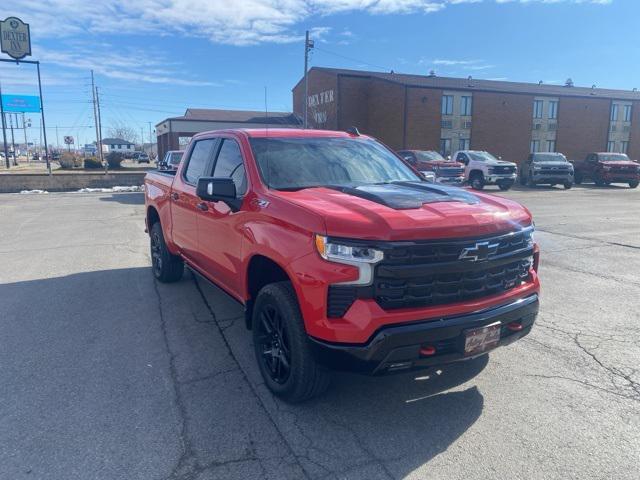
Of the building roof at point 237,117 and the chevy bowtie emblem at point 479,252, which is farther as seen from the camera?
the building roof at point 237,117

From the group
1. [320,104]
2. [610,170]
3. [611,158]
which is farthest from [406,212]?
[320,104]

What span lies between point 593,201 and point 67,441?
65.6 feet

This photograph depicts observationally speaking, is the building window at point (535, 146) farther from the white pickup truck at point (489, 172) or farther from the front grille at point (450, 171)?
the front grille at point (450, 171)

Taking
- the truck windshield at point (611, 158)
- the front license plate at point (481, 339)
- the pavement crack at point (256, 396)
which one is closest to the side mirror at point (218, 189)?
the pavement crack at point (256, 396)

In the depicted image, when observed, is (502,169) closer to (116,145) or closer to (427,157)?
(427,157)

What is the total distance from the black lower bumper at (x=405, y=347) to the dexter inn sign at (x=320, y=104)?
135 feet

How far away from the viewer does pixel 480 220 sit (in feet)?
10.3

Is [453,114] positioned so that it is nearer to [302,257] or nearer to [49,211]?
[49,211]

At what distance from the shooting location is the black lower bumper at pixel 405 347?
9.27 feet

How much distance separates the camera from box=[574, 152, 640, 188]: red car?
1056 inches

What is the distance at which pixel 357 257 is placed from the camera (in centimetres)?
288

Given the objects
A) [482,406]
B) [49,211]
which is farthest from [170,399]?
[49,211]

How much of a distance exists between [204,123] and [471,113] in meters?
23.7

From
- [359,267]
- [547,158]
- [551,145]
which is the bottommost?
[359,267]
